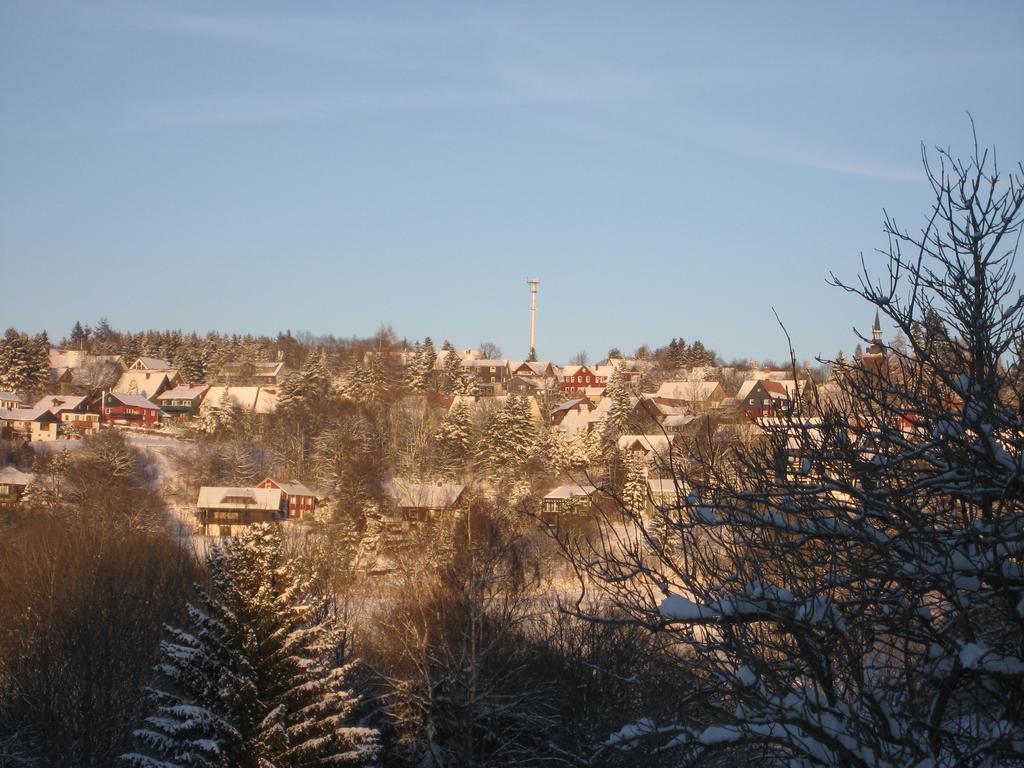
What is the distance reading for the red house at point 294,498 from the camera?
51.0 meters

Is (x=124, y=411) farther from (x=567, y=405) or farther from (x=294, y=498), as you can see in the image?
(x=567, y=405)

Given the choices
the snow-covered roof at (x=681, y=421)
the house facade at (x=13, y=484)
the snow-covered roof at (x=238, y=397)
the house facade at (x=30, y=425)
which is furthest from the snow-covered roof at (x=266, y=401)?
the snow-covered roof at (x=681, y=421)

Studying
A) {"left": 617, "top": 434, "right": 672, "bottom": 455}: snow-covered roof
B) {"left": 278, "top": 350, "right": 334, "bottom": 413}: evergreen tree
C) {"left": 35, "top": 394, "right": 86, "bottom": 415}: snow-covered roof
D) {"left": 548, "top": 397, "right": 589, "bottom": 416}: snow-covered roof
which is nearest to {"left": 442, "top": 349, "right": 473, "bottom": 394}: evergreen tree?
{"left": 548, "top": 397, "right": 589, "bottom": 416}: snow-covered roof

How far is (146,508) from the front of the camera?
43750 mm

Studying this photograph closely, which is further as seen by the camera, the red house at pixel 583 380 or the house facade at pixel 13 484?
the red house at pixel 583 380

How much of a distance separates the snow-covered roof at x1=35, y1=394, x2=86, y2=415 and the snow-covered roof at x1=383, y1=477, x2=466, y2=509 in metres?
31.4

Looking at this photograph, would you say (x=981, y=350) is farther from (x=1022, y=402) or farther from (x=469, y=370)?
(x=469, y=370)

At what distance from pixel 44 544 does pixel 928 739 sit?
26.1 meters

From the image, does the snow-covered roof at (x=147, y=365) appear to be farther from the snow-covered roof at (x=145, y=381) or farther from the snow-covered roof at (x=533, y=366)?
the snow-covered roof at (x=533, y=366)

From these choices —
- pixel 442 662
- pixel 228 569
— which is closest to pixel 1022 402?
pixel 228 569

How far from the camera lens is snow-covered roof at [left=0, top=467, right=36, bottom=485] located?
48.3 m

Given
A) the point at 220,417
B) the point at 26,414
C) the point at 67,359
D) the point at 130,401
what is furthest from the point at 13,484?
the point at 67,359

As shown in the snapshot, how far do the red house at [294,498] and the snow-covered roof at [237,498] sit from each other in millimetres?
1105

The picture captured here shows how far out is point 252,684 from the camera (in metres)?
13.2
